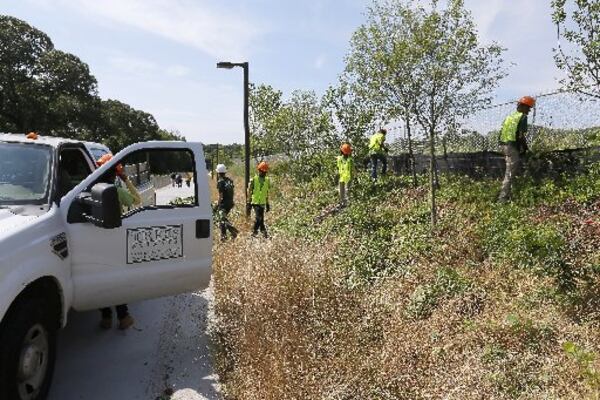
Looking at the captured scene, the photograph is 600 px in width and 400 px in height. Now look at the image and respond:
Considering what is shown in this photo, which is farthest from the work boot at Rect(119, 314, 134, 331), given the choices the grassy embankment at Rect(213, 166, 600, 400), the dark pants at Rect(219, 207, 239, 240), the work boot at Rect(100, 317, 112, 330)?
the dark pants at Rect(219, 207, 239, 240)

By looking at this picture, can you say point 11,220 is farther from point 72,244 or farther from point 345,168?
point 345,168

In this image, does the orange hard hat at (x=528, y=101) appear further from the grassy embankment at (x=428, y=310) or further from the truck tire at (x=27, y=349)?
the truck tire at (x=27, y=349)

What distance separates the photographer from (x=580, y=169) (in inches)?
324

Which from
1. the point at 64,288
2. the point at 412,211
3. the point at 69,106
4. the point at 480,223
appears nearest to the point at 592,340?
the point at 480,223

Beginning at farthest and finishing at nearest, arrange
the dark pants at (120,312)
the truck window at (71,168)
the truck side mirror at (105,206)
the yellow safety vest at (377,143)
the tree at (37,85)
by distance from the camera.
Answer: the tree at (37,85) < the yellow safety vest at (377,143) < the dark pants at (120,312) < the truck window at (71,168) < the truck side mirror at (105,206)

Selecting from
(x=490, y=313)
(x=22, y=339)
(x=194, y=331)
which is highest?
(x=22, y=339)

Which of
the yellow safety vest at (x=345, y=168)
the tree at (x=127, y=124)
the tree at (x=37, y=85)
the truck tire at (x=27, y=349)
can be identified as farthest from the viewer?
the tree at (x=127, y=124)

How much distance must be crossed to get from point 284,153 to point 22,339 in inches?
672

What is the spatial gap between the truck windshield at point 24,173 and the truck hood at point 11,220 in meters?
0.28

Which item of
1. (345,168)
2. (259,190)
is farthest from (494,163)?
(259,190)

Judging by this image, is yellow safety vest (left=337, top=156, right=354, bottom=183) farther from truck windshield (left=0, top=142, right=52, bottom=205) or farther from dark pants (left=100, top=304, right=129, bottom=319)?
truck windshield (left=0, top=142, right=52, bottom=205)

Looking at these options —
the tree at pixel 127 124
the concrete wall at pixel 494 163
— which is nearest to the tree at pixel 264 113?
the concrete wall at pixel 494 163

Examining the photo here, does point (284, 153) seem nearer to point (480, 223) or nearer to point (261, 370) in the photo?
point (480, 223)

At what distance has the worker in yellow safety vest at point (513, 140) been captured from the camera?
A: 8.06 metres
